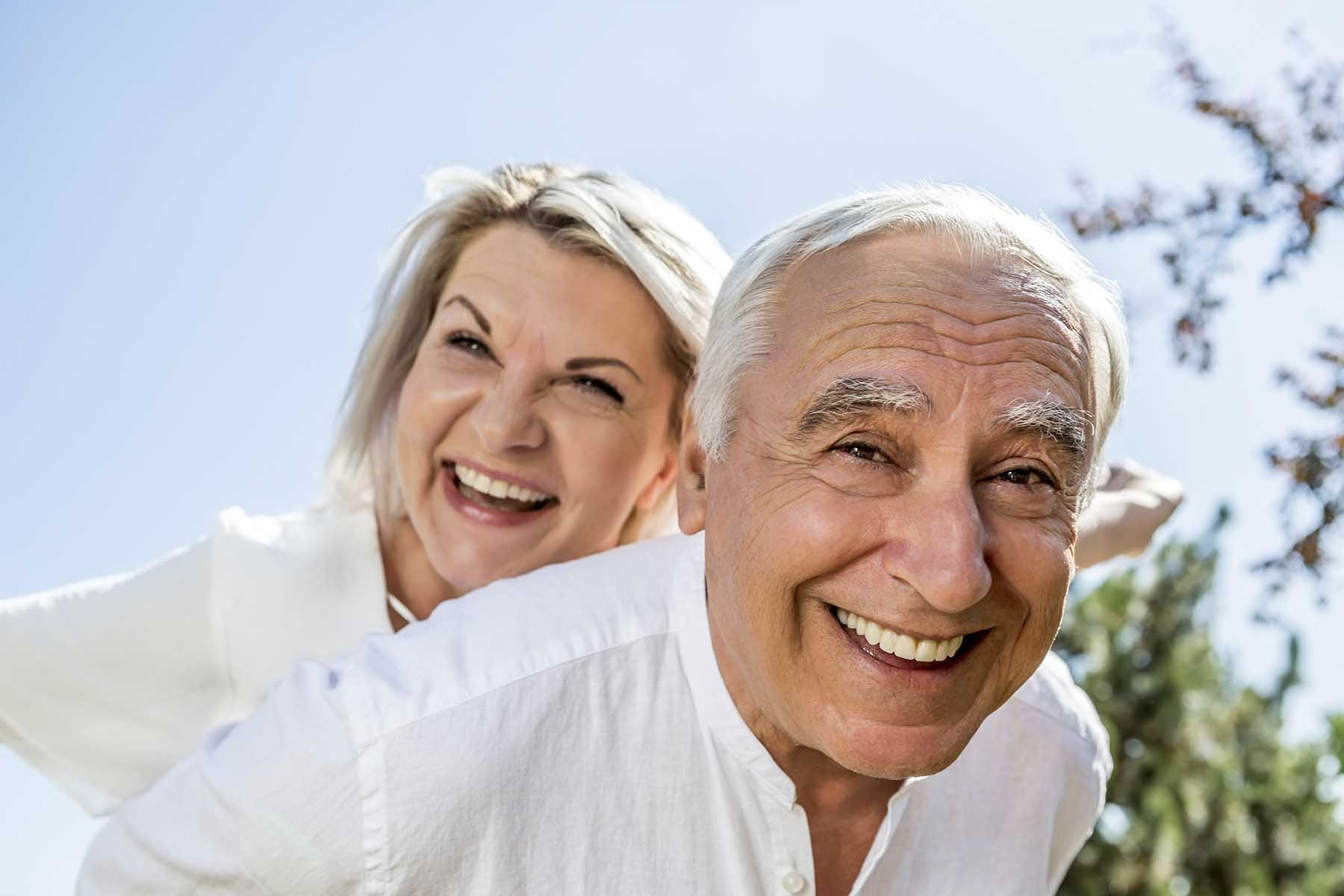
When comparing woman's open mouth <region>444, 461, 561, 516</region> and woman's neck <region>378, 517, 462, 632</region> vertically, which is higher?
woman's open mouth <region>444, 461, 561, 516</region>

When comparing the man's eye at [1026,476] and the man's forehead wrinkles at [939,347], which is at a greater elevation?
the man's forehead wrinkles at [939,347]

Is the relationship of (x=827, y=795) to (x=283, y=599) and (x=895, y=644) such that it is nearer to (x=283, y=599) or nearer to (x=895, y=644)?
(x=895, y=644)

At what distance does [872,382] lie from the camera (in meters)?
1.98

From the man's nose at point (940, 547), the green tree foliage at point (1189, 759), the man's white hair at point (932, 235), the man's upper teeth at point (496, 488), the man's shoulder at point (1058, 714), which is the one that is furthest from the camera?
the green tree foliage at point (1189, 759)

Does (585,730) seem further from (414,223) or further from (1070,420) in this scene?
(414,223)

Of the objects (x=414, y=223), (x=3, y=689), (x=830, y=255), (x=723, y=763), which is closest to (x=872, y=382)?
(x=830, y=255)

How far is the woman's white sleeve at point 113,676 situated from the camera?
3.14m

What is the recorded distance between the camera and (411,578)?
10.9ft

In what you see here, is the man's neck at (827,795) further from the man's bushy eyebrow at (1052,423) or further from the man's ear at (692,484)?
the man's bushy eyebrow at (1052,423)

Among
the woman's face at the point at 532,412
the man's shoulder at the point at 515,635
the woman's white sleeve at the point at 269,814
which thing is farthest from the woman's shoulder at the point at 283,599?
the woman's white sleeve at the point at 269,814

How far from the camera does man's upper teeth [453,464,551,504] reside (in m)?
3.07

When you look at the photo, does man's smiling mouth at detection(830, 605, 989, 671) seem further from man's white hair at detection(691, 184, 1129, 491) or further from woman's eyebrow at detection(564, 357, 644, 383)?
woman's eyebrow at detection(564, 357, 644, 383)

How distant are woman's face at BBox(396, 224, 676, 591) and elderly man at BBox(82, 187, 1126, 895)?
2.35 feet

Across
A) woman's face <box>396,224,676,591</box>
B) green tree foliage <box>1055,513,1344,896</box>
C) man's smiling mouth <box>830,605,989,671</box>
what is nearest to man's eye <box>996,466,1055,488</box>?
man's smiling mouth <box>830,605,989,671</box>
